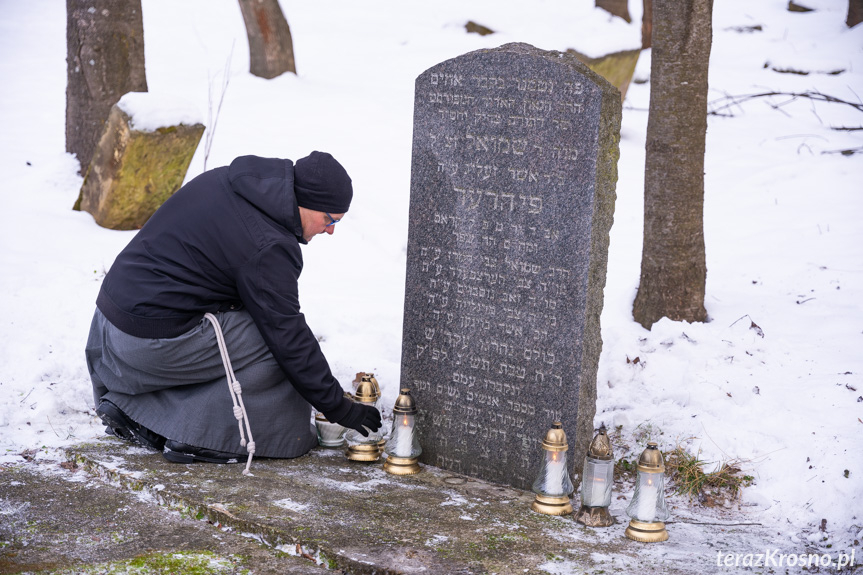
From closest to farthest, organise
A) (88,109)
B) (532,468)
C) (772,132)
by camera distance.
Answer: (532,468), (88,109), (772,132)

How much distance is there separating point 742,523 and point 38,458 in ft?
10.8

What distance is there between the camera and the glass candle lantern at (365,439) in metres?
4.48

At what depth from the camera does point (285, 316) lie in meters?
3.98

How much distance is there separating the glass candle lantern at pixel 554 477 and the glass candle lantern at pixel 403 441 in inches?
28.1

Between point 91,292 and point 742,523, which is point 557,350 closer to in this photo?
point 742,523

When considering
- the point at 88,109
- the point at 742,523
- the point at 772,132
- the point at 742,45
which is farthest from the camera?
the point at 742,45

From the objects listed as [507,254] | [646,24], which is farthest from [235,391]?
[646,24]

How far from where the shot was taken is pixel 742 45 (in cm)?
1631

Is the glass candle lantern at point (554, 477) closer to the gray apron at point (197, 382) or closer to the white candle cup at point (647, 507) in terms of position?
the white candle cup at point (647, 507)

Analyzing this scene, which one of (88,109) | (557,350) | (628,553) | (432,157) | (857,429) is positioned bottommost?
(628,553)

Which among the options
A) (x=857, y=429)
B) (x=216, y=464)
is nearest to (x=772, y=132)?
(x=857, y=429)

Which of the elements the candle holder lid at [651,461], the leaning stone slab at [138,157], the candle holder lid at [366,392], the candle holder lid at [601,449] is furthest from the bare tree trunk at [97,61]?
the candle holder lid at [651,461]

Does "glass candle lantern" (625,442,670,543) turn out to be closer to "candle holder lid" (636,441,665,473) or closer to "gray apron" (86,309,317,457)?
"candle holder lid" (636,441,665,473)

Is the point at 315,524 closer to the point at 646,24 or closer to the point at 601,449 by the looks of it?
the point at 601,449
